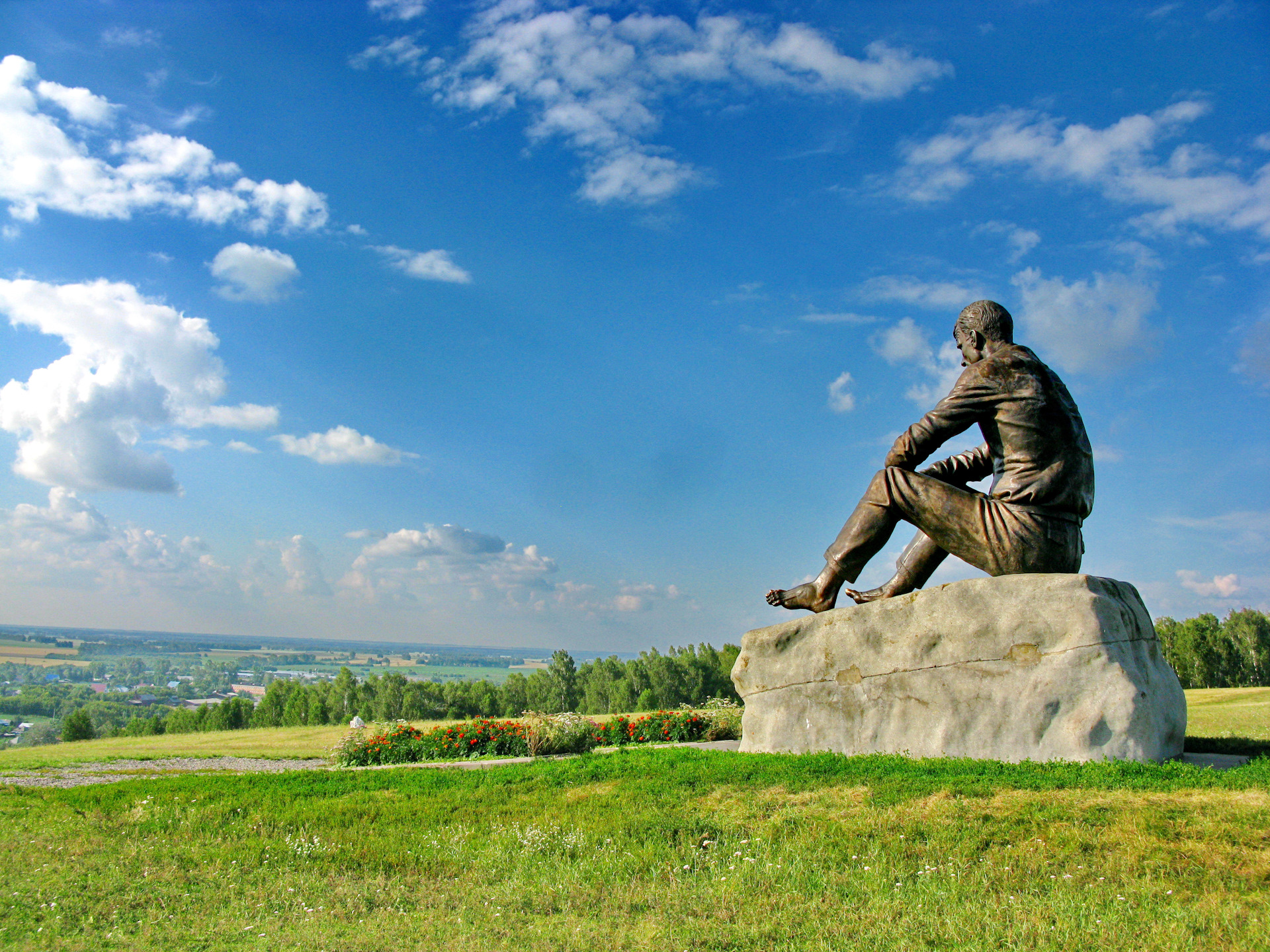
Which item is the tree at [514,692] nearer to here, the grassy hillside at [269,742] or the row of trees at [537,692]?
the row of trees at [537,692]

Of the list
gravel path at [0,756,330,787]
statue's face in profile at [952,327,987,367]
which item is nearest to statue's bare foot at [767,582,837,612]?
statue's face in profile at [952,327,987,367]

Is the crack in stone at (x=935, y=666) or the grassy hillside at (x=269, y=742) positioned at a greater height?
the crack in stone at (x=935, y=666)


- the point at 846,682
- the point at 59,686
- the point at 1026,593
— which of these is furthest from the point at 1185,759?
the point at 59,686

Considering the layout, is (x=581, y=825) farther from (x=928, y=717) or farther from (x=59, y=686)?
(x=59, y=686)

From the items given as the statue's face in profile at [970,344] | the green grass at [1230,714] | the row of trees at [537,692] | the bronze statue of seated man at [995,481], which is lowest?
the row of trees at [537,692]

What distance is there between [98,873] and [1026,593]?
8.34 metres

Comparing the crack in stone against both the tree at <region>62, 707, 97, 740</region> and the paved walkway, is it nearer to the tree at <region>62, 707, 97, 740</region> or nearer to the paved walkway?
the paved walkway

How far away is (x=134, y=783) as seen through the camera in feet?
31.8

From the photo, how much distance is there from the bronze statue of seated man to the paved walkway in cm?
255

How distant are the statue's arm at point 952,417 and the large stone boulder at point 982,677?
162 cm

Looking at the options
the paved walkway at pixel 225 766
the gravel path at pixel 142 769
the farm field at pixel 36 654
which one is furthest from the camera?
the farm field at pixel 36 654

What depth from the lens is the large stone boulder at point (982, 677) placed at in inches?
285

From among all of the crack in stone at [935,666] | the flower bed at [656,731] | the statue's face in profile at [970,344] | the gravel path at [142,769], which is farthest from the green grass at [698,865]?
the gravel path at [142,769]

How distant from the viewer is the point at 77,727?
118 feet
